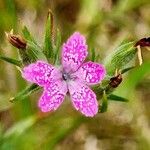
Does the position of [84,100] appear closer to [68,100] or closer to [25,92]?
[25,92]

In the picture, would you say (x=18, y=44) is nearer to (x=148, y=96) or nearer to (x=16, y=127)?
(x=16, y=127)

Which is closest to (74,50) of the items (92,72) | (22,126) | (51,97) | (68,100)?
(92,72)

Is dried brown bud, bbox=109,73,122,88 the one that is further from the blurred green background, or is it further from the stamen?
the blurred green background

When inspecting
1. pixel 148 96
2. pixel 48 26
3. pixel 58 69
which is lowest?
pixel 148 96

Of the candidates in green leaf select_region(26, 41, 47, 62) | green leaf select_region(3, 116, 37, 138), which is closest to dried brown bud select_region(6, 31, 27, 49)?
green leaf select_region(26, 41, 47, 62)

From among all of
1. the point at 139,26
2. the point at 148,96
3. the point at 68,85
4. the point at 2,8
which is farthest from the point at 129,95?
the point at 68,85

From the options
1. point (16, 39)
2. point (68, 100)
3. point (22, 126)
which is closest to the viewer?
point (16, 39)
